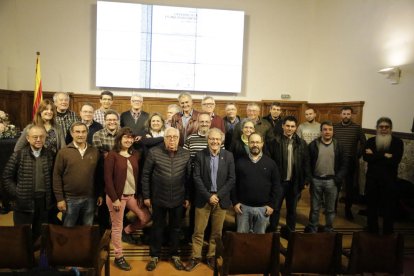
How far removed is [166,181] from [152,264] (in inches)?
33.9

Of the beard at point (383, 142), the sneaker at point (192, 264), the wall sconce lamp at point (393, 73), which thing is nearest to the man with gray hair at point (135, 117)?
the sneaker at point (192, 264)

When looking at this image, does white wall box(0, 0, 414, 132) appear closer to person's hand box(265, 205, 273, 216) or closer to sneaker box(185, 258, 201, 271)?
person's hand box(265, 205, 273, 216)

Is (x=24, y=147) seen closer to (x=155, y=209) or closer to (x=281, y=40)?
(x=155, y=209)

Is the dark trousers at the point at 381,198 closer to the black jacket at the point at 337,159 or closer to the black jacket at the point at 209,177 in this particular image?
the black jacket at the point at 337,159

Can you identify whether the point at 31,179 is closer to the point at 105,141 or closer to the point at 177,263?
the point at 105,141

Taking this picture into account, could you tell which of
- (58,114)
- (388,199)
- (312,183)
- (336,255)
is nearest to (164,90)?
(58,114)

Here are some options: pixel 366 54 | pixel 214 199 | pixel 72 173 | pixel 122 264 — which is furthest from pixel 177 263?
pixel 366 54

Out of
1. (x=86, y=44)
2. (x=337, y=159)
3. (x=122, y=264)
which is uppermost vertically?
(x=86, y=44)

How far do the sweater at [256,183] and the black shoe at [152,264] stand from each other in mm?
985

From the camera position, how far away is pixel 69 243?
2391mm

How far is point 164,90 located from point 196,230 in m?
4.23

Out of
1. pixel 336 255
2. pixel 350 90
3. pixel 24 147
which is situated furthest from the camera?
pixel 350 90

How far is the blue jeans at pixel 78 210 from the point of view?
10.1 feet

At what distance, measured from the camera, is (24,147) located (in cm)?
300
